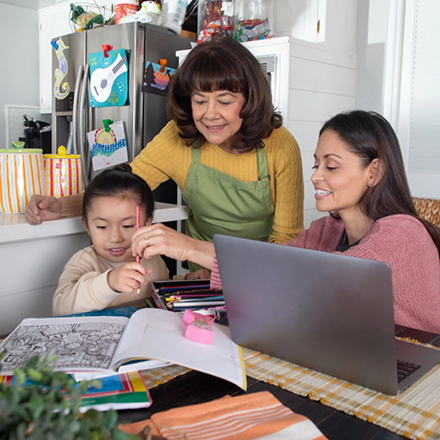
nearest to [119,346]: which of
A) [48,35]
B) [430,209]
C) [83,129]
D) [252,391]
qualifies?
[252,391]

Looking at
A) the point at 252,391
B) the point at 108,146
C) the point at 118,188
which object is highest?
the point at 108,146

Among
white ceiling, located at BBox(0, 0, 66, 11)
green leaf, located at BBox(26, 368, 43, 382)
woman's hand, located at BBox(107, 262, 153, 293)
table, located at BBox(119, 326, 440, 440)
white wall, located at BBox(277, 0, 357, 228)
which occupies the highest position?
white ceiling, located at BBox(0, 0, 66, 11)

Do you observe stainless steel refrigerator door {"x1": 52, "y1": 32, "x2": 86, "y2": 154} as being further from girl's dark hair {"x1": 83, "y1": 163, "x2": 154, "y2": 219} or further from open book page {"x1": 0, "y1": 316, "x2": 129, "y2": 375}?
open book page {"x1": 0, "y1": 316, "x2": 129, "y2": 375}

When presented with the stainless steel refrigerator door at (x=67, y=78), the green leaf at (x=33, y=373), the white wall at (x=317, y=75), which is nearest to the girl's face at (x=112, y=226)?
the green leaf at (x=33, y=373)

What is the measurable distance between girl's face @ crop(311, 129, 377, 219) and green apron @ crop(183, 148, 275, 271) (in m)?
0.40

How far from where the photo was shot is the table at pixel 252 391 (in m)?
0.62

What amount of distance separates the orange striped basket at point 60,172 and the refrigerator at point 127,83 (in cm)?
120

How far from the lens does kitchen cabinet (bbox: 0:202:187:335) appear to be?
132 cm

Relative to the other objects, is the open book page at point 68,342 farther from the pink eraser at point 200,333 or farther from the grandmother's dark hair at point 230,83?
the grandmother's dark hair at point 230,83

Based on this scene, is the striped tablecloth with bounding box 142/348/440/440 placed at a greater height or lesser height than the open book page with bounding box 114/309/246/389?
lesser

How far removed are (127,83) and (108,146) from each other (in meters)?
0.39

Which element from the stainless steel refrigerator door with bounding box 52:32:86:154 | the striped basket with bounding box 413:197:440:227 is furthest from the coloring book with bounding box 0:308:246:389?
→ the stainless steel refrigerator door with bounding box 52:32:86:154

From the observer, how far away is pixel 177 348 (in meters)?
0.79

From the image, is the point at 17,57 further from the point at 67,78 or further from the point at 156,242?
the point at 156,242
